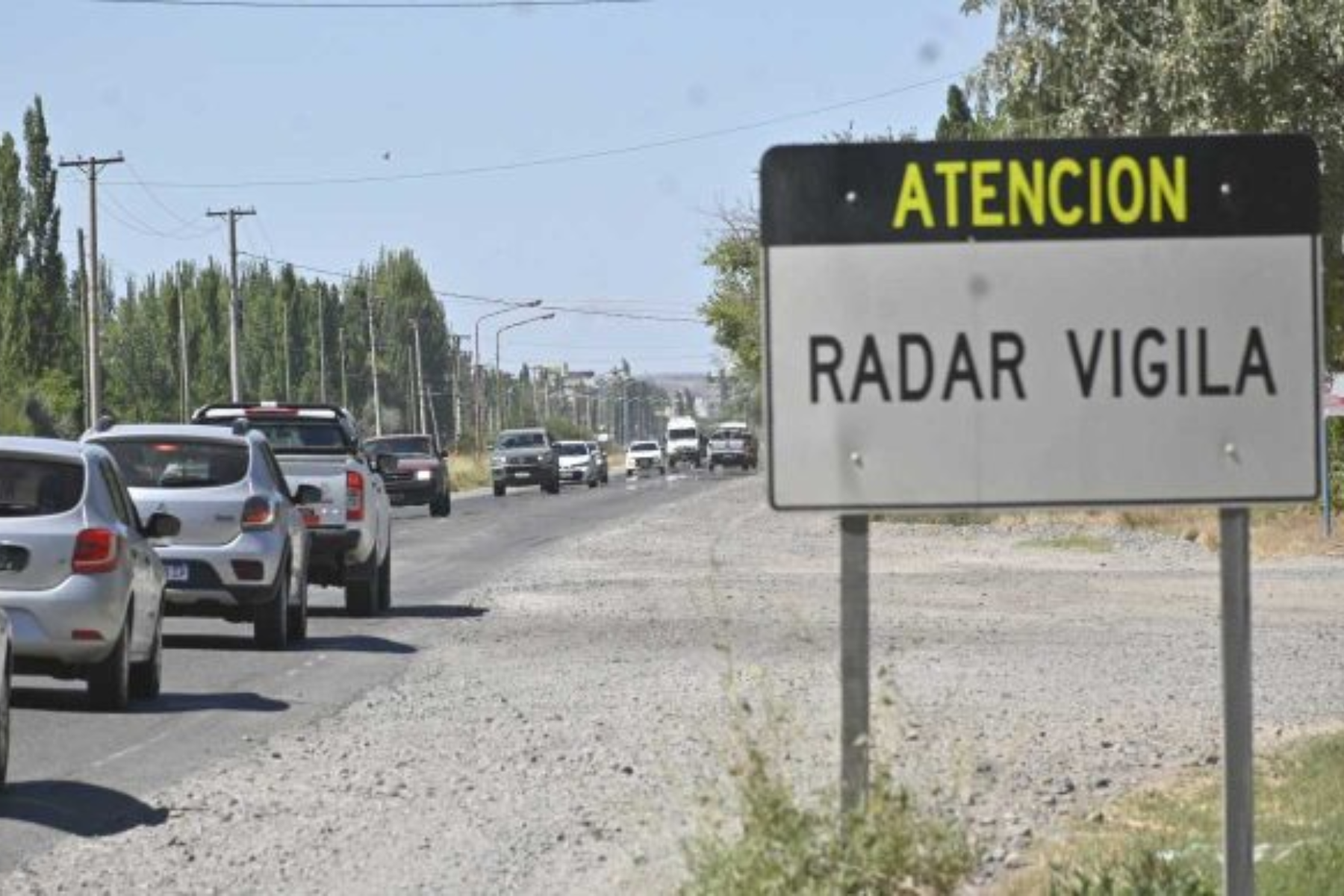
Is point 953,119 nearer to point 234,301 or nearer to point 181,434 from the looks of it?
point 234,301

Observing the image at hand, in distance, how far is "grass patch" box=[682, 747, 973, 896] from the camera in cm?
779

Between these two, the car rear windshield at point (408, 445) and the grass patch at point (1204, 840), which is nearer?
the grass patch at point (1204, 840)

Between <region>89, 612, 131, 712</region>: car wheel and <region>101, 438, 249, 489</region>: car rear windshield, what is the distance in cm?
574

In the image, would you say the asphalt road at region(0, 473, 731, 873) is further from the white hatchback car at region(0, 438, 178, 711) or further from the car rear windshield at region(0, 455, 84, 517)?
the car rear windshield at region(0, 455, 84, 517)

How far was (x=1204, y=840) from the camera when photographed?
10359 millimetres

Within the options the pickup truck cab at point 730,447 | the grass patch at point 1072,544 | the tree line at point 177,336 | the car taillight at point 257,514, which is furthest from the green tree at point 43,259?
the car taillight at point 257,514

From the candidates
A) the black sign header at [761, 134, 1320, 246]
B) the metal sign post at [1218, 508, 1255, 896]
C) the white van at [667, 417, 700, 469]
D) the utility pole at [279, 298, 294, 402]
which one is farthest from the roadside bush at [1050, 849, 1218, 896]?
the utility pole at [279, 298, 294, 402]

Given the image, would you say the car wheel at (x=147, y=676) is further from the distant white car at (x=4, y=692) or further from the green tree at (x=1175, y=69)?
the green tree at (x=1175, y=69)

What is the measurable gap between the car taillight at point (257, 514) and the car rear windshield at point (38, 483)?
5.33 metres

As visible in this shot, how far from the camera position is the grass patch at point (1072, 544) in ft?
139

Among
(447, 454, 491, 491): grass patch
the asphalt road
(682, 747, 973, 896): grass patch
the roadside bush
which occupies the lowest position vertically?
(447, 454, 491, 491): grass patch

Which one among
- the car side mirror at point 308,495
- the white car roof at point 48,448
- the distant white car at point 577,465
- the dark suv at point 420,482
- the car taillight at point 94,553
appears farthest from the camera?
the distant white car at point 577,465

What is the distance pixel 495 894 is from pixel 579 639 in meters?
13.9

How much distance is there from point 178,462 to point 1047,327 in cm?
1701
